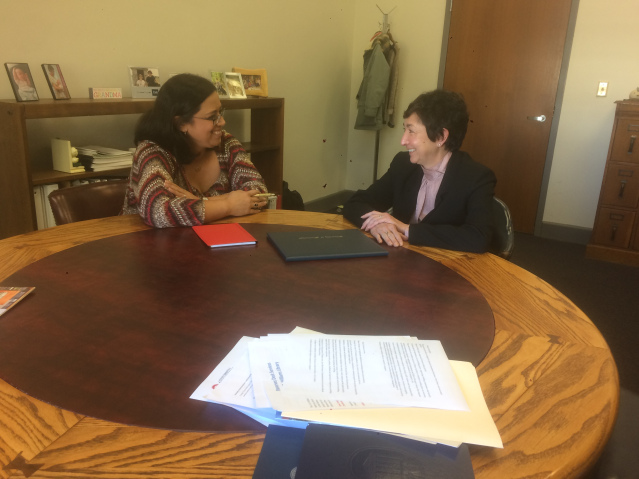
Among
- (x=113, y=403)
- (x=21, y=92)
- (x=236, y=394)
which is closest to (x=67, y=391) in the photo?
(x=113, y=403)

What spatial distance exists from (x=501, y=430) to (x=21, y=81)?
250 cm

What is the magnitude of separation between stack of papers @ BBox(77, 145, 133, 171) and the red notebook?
1.22m

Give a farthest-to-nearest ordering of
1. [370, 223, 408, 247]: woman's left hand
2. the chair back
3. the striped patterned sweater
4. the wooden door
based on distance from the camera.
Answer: the wooden door
the chair back
the striped patterned sweater
[370, 223, 408, 247]: woman's left hand

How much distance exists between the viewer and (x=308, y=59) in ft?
14.5

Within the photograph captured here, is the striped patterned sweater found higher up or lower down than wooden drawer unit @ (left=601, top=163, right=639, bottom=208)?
higher up

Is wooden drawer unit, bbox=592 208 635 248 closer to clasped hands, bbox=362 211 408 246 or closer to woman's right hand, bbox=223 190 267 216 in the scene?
clasped hands, bbox=362 211 408 246

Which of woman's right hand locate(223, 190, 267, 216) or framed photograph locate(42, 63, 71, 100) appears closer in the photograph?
woman's right hand locate(223, 190, 267, 216)

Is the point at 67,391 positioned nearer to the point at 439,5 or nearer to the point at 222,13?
the point at 222,13

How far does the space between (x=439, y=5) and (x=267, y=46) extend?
5.31 ft

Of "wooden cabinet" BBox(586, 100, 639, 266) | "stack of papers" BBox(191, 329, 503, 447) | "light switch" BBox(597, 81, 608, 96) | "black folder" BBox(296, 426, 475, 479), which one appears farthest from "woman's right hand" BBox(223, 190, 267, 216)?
"light switch" BBox(597, 81, 608, 96)

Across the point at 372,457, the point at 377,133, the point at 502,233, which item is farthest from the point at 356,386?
the point at 377,133

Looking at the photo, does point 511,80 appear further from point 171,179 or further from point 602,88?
point 171,179

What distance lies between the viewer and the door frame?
12.9ft

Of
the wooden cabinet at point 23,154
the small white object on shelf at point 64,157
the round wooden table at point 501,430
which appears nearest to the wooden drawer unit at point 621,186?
the round wooden table at point 501,430
